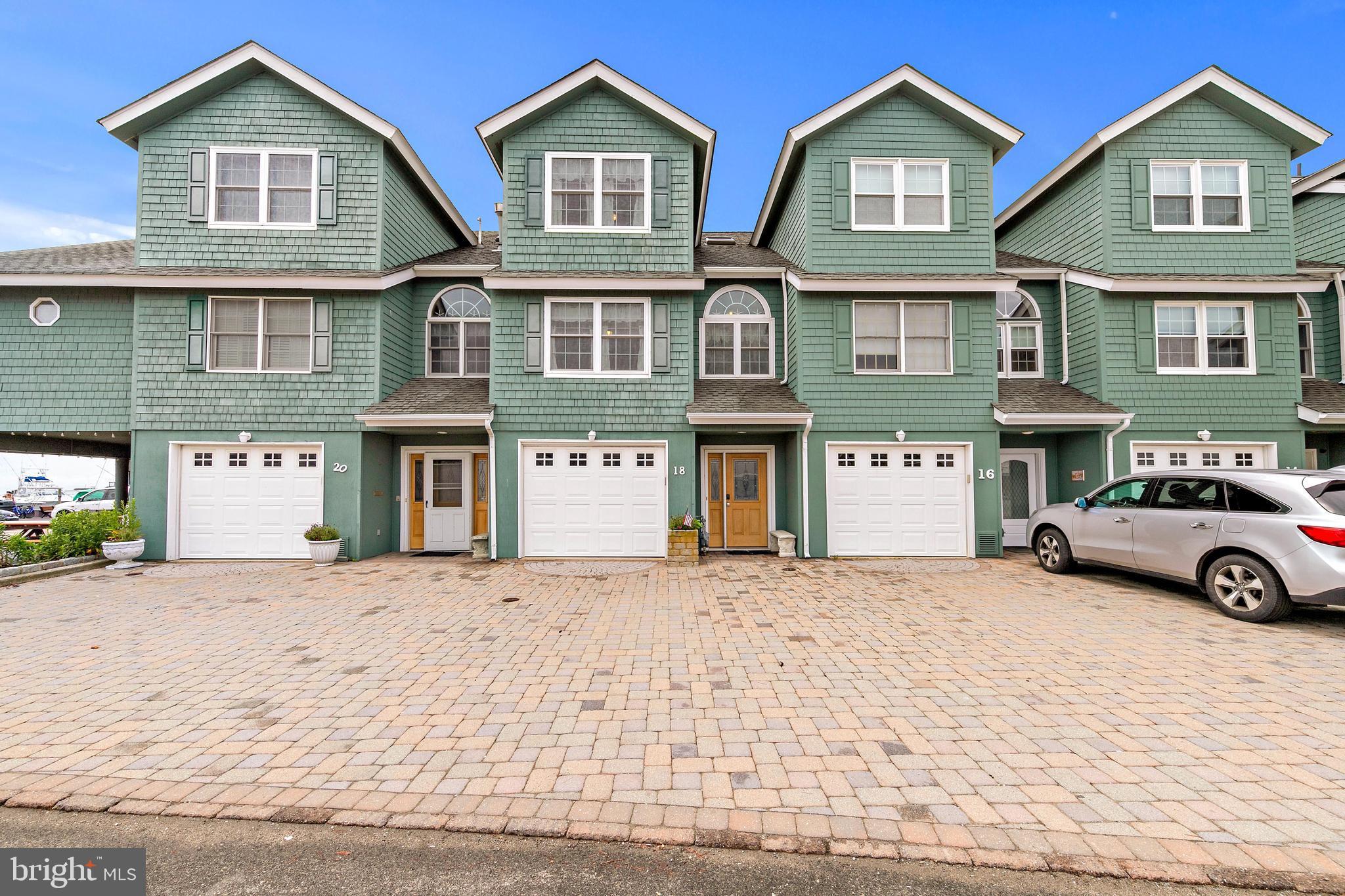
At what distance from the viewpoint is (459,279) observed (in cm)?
1217

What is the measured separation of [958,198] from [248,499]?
15.1 meters

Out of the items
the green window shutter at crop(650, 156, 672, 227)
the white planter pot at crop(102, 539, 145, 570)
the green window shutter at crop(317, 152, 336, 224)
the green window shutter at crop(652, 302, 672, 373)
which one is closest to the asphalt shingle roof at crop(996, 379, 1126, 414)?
the green window shutter at crop(652, 302, 672, 373)

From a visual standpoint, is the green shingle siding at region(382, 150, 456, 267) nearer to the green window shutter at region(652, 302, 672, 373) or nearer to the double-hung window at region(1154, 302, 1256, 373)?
the green window shutter at region(652, 302, 672, 373)

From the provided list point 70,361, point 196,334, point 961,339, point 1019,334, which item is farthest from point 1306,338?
point 70,361

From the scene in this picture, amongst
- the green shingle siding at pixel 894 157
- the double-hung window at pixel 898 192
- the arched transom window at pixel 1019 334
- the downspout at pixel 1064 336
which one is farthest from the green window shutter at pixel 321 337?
the downspout at pixel 1064 336

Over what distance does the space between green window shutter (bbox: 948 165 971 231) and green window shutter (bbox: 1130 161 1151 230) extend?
3445 mm

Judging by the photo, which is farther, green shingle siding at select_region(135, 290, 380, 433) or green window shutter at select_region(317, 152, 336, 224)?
green window shutter at select_region(317, 152, 336, 224)

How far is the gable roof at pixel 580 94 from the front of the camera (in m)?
10.8

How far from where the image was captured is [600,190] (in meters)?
11.1

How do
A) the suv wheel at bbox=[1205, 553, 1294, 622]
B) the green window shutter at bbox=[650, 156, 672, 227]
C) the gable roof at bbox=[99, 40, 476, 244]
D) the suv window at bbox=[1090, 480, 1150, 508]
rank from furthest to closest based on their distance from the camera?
the green window shutter at bbox=[650, 156, 672, 227]
the gable roof at bbox=[99, 40, 476, 244]
the suv window at bbox=[1090, 480, 1150, 508]
the suv wheel at bbox=[1205, 553, 1294, 622]

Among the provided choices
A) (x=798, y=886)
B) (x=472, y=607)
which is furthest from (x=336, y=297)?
(x=798, y=886)

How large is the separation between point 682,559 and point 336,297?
27.7ft

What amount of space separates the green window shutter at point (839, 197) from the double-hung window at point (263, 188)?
33.4 feet

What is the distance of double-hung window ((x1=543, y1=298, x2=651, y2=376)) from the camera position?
11.0 meters
